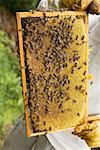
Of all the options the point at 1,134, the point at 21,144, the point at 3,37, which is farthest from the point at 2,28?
the point at 21,144

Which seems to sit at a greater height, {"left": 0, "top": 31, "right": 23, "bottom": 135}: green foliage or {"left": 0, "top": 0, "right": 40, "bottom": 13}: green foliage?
{"left": 0, "top": 0, "right": 40, "bottom": 13}: green foliage

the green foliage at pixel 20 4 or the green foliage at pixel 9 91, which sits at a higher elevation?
the green foliage at pixel 20 4

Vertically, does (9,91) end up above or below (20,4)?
below

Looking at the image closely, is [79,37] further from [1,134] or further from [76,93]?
[1,134]

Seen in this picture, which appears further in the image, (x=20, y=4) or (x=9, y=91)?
(x=20, y=4)

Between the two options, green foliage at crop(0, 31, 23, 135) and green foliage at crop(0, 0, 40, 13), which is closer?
green foliage at crop(0, 31, 23, 135)
